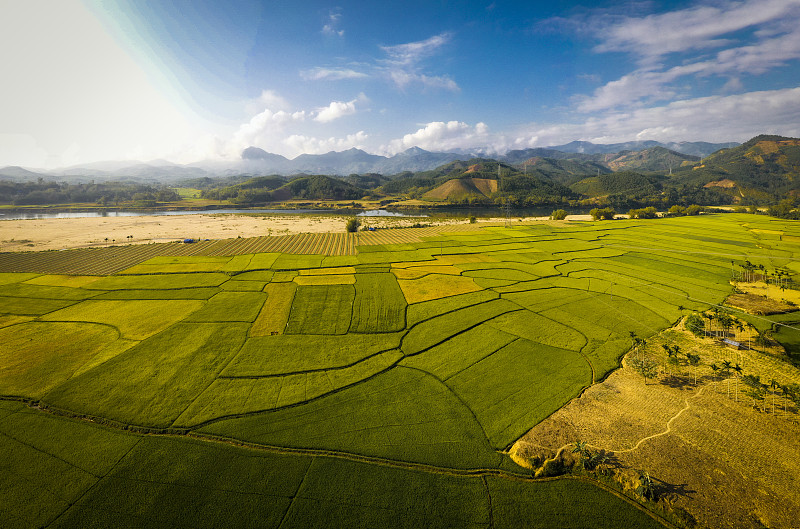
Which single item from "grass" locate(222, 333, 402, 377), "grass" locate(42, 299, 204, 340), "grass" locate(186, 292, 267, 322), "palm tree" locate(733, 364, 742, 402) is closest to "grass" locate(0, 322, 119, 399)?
"grass" locate(42, 299, 204, 340)

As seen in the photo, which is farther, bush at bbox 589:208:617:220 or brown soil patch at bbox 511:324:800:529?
bush at bbox 589:208:617:220

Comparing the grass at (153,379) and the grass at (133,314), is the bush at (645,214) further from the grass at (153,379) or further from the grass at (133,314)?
the grass at (133,314)

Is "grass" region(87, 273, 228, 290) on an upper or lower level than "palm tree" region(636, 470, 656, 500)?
upper

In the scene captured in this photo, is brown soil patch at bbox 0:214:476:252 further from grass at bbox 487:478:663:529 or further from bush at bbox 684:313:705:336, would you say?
grass at bbox 487:478:663:529

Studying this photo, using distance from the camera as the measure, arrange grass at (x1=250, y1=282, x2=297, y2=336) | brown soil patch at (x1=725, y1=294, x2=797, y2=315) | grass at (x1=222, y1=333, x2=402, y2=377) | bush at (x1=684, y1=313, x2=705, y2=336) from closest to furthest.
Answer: grass at (x1=222, y1=333, x2=402, y2=377) → bush at (x1=684, y1=313, x2=705, y2=336) → grass at (x1=250, y1=282, x2=297, y2=336) → brown soil patch at (x1=725, y1=294, x2=797, y2=315)

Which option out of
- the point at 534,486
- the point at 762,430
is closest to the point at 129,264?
the point at 534,486

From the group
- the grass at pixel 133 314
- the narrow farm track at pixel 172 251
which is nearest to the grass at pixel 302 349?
the grass at pixel 133 314

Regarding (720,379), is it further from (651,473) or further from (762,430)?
(651,473)

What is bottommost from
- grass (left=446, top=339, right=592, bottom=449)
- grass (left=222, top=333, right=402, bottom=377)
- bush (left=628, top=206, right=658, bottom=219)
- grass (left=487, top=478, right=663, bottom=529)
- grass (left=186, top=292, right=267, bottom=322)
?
grass (left=487, top=478, right=663, bottom=529)
